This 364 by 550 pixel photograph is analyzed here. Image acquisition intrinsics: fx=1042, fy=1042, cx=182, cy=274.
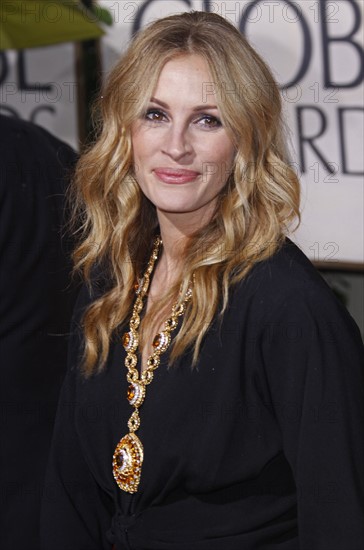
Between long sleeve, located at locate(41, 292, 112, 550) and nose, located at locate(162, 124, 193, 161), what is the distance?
47 cm

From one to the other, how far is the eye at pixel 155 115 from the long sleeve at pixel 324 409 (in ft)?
1.28

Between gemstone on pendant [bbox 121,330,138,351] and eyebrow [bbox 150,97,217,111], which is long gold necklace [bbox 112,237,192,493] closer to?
gemstone on pendant [bbox 121,330,138,351]

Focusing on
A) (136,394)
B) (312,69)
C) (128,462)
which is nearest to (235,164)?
(136,394)

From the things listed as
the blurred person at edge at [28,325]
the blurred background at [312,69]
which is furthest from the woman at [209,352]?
the blurred background at [312,69]

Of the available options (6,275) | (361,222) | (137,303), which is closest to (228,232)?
(137,303)

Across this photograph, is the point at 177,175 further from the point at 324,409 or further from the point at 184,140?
the point at 324,409

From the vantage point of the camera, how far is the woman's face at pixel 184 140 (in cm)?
170

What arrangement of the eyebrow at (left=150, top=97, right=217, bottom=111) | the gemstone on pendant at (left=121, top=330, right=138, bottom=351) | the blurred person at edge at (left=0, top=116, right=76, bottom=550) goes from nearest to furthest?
the eyebrow at (left=150, top=97, right=217, bottom=111) < the gemstone on pendant at (left=121, top=330, right=138, bottom=351) < the blurred person at edge at (left=0, top=116, right=76, bottom=550)

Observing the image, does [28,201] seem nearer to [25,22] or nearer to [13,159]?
[13,159]

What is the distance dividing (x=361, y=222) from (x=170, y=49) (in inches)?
37.0

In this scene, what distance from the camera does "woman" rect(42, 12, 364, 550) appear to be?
5.18ft

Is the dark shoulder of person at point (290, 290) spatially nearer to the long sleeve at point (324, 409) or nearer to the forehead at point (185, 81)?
the long sleeve at point (324, 409)

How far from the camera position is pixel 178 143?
171 centimetres

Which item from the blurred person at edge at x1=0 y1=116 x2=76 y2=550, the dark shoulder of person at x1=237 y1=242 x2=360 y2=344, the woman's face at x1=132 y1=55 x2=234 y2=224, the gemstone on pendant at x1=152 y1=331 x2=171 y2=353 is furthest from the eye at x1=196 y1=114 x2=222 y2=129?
the blurred person at edge at x1=0 y1=116 x2=76 y2=550
